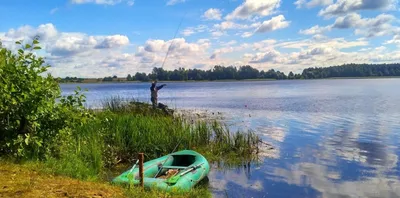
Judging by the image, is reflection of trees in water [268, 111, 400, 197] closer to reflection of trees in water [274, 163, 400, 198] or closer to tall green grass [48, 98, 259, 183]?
reflection of trees in water [274, 163, 400, 198]

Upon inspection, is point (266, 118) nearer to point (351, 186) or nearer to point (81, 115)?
point (351, 186)

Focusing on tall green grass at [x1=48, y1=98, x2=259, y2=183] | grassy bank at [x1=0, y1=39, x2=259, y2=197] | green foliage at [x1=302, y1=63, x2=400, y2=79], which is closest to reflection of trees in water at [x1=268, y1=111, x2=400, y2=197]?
tall green grass at [x1=48, y1=98, x2=259, y2=183]

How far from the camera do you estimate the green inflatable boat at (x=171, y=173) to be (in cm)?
742

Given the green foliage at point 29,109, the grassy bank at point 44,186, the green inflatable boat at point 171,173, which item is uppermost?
the green foliage at point 29,109

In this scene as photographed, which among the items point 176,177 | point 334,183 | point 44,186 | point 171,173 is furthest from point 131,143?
point 334,183

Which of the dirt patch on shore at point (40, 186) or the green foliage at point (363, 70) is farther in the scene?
the green foliage at point (363, 70)

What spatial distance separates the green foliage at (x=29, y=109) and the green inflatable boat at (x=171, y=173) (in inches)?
63.2

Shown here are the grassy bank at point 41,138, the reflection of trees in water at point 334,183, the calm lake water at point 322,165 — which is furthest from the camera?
the calm lake water at point 322,165

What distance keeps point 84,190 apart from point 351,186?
7596mm

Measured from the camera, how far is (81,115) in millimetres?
7613

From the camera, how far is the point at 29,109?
666 centimetres

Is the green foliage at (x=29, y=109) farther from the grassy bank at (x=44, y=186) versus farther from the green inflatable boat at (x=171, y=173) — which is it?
the green inflatable boat at (x=171, y=173)

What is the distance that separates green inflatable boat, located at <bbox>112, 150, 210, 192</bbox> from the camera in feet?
24.3

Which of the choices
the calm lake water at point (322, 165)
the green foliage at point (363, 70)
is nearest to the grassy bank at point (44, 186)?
the calm lake water at point (322, 165)
